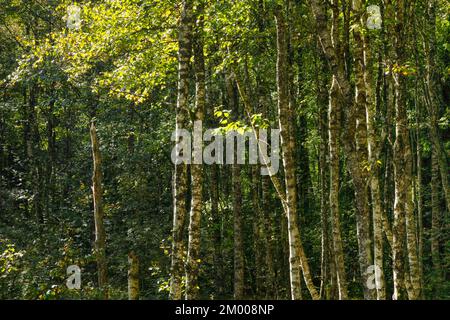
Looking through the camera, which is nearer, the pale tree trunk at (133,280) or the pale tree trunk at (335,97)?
the pale tree trunk at (335,97)

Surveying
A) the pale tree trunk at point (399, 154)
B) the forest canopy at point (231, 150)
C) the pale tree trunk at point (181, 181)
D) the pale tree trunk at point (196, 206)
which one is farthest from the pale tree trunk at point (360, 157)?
the pale tree trunk at point (181, 181)

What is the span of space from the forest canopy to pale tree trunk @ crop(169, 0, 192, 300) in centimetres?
3

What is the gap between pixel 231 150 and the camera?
18.7m

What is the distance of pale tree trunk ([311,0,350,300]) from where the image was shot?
7848 millimetres

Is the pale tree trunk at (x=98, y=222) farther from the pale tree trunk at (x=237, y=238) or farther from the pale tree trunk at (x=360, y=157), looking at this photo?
the pale tree trunk at (x=360, y=157)

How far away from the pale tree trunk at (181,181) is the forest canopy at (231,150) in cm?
3

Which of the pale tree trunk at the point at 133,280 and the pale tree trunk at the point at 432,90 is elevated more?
the pale tree trunk at the point at 432,90

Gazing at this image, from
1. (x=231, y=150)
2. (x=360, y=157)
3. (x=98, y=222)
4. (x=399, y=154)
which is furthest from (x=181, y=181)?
(x=231, y=150)

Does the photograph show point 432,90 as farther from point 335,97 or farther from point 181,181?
point 181,181

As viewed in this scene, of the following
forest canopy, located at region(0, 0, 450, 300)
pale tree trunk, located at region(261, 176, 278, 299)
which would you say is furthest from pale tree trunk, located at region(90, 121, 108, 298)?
pale tree trunk, located at region(261, 176, 278, 299)

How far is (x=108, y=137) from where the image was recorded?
72.6ft

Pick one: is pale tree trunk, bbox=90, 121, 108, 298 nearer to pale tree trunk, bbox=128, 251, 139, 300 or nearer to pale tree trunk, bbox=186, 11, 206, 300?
pale tree trunk, bbox=128, 251, 139, 300

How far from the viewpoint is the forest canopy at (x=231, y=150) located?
955 cm
